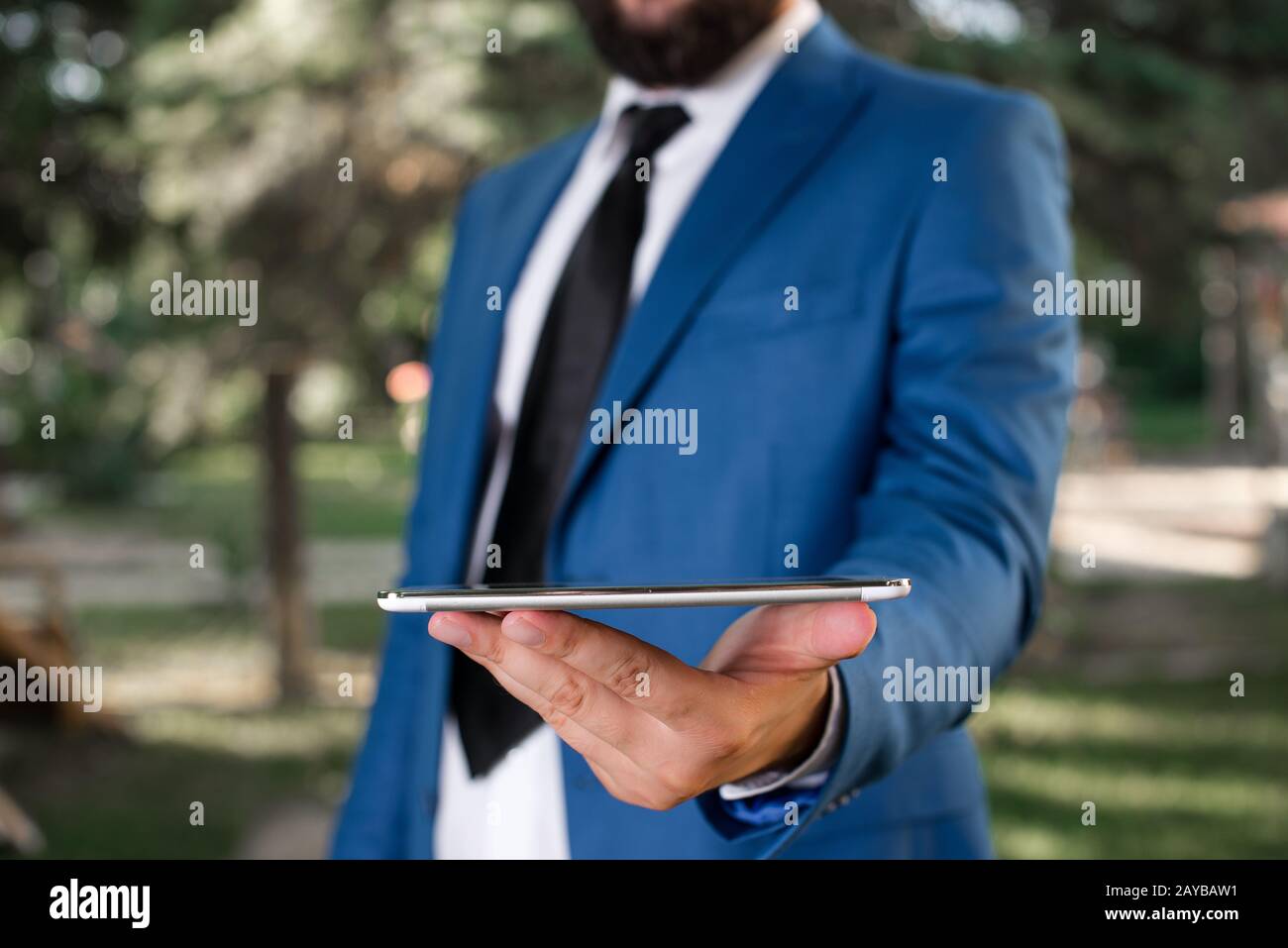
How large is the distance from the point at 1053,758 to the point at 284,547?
5.13m

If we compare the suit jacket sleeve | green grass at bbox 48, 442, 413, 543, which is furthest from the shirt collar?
green grass at bbox 48, 442, 413, 543

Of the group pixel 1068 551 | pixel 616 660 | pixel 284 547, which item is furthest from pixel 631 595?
pixel 1068 551

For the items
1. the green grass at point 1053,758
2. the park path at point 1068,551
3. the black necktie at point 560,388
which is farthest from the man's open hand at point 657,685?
the park path at point 1068,551

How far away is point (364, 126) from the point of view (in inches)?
256

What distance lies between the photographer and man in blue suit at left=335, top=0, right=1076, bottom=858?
4.85 ft

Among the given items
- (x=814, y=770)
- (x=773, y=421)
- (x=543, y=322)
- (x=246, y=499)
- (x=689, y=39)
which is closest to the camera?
(x=814, y=770)

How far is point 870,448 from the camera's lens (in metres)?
1.74

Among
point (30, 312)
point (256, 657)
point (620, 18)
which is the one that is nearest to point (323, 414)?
point (30, 312)

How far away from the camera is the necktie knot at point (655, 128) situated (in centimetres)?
200

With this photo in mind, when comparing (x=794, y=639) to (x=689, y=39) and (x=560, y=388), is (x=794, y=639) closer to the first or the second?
(x=560, y=388)

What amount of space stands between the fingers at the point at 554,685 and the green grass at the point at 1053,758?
5.18m

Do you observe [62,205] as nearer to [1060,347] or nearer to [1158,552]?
[1060,347]

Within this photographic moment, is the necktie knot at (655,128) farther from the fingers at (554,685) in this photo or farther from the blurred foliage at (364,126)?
the blurred foliage at (364,126)

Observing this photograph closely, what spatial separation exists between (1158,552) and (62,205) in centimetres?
1118
